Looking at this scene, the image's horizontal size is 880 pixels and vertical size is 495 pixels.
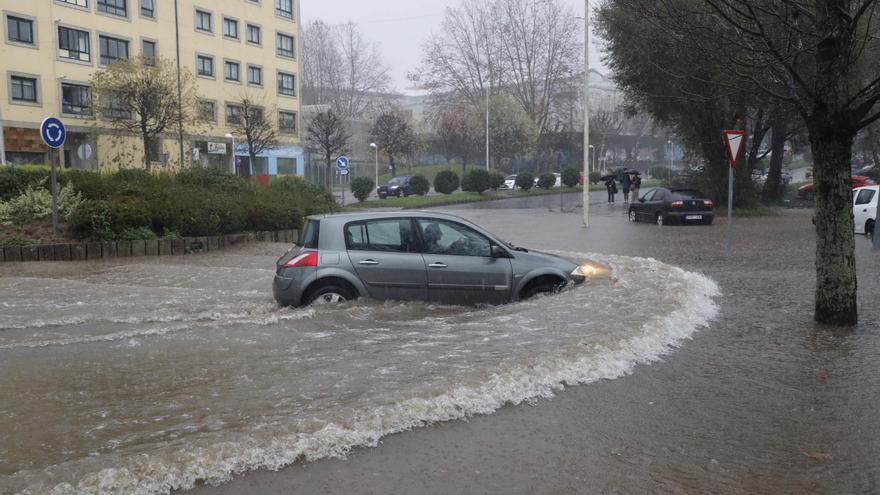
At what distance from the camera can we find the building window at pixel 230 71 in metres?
53.1

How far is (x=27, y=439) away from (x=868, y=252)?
15.9 metres

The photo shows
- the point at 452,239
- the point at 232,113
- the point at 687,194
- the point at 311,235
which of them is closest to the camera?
the point at 311,235

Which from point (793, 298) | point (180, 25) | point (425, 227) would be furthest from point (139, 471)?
point (180, 25)

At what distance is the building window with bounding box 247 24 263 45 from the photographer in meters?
55.4

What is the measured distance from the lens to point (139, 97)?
35.6 m

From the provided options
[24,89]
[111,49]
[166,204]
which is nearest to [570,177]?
[111,49]

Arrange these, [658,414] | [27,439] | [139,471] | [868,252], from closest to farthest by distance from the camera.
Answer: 1. [139,471]
2. [27,439]
3. [658,414]
4. [868,252]

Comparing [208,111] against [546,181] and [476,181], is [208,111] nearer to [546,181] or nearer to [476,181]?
[476,181]

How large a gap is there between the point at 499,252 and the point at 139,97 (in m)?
31.2

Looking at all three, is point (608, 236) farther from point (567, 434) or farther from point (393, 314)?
point (567, 434)

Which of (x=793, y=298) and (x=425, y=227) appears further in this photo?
(x=793, y=298)

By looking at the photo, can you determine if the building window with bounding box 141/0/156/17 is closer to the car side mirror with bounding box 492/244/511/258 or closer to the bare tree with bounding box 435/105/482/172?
the bare tree with bounding box 435/105/482/172

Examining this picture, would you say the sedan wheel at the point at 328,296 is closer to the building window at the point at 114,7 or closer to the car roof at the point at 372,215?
the car roof at the point at 372,215

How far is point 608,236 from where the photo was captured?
20.9 meters
